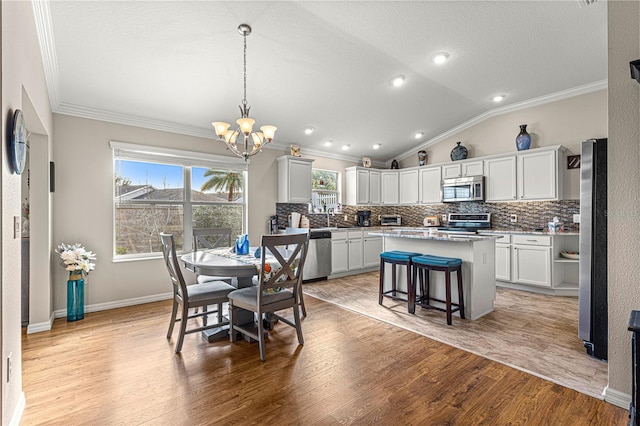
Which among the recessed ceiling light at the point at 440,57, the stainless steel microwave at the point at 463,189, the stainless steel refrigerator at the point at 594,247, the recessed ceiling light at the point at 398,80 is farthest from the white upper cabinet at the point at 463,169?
the stainless steel refrigerator at the point at 594,247

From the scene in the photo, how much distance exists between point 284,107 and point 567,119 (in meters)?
4.35

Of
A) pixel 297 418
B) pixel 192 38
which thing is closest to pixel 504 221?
pixel 297 418

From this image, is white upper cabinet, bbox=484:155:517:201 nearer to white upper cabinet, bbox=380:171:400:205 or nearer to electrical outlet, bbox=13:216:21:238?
white upper cabinet, bbox=380:171:400:205

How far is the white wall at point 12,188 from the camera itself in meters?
1.54

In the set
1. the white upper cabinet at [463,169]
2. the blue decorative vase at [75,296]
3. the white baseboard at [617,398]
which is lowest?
the white baseboard at [617,398]

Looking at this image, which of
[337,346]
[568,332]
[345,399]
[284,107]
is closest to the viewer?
[345,399]

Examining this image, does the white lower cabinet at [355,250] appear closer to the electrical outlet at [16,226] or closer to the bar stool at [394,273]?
the bar stool at [394,273]

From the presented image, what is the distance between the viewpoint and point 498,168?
524 cm

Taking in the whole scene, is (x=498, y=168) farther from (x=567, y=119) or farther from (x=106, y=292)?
(x=106, y=292)

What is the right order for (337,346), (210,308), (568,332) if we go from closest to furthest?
(337,346) < (568,332) < (210,308)

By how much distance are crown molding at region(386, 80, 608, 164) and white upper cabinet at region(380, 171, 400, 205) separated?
2.29 feet

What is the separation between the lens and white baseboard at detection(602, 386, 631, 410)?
6.25 feet

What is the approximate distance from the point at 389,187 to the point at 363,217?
898mm

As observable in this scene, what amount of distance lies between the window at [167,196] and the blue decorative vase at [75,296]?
57cm
